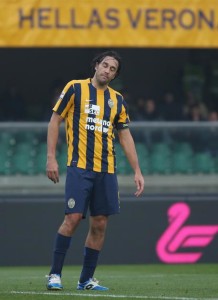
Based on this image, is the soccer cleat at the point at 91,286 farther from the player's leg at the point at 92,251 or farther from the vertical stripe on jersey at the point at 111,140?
the vertical stripe on jersey at the point at 111,140

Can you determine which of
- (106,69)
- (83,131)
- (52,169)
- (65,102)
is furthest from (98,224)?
(106,69)

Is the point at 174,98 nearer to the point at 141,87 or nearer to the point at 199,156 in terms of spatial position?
the point at 141,87

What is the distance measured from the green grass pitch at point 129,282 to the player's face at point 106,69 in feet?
5.31

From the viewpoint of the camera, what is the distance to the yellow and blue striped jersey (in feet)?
27.7

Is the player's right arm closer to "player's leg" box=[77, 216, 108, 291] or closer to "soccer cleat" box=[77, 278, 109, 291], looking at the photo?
"player's leg" box=[77, 216, 108, 291]

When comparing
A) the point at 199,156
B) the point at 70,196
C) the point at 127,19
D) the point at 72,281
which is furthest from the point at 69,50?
the point at 70,196

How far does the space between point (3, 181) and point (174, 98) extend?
4.67 metres

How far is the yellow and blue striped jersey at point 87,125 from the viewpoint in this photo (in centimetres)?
845

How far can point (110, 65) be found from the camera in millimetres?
8500

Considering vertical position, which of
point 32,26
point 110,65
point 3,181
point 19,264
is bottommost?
point 19,264

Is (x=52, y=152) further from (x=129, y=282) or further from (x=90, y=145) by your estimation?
(x=129, y=282)

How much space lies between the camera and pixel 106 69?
334 inches

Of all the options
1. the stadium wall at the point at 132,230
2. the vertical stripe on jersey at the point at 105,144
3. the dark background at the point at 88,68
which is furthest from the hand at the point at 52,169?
the dark background at the point at 88,68

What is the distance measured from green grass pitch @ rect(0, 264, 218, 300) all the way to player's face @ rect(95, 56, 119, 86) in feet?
5.31
